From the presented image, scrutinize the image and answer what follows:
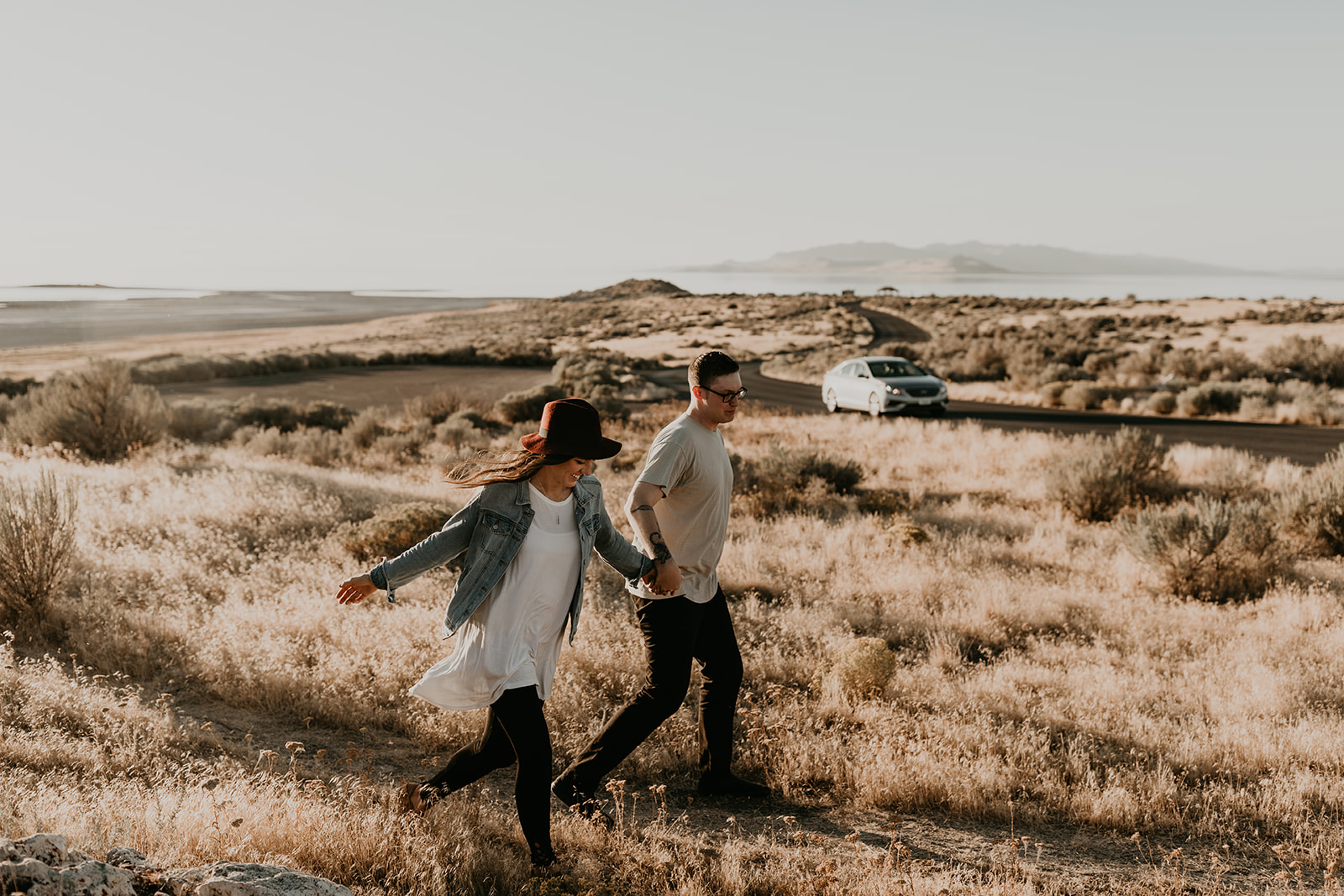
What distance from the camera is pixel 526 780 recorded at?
10.4ft

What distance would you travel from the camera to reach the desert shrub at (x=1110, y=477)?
1094cm

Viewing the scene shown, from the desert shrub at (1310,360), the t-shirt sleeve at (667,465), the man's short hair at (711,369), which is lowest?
the t-shirt sleeve at (667,465)

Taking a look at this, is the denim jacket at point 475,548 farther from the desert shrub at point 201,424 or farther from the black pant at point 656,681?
the desert shrub at point 201,424

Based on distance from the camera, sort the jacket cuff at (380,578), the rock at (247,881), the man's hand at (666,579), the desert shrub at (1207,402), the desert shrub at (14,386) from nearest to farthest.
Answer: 1. the rock at (247,881)
2. the jacket cuff at (380,578)
3. the man's hand at (666,579)
4. the desert shrub at (1207,402)
5. the desert shrub at (14,386)

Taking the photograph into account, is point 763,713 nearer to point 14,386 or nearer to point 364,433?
point 364,433

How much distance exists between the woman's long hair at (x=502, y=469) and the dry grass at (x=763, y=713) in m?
1.40

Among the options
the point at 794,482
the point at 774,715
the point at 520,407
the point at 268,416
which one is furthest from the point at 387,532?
the point at 268,416

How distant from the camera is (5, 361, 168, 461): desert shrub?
14086mm

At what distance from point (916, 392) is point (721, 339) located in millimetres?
37341

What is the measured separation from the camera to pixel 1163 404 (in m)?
22.3

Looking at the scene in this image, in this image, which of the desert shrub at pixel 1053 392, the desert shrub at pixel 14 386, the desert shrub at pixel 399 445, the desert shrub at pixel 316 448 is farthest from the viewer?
the desert shrub at pixel 14 386

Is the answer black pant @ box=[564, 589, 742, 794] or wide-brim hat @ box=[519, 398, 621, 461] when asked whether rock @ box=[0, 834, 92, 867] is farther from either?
black pant @ box=[564, 589, 742, 794]

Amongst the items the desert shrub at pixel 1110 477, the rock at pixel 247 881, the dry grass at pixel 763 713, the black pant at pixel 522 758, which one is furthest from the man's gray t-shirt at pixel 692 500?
the desert shrub at pixel 1110 477

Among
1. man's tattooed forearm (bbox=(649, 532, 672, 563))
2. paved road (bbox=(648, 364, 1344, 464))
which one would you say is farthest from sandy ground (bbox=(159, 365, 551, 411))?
man's tattooed forearm (bbox=(649, 532, 672, 563))
